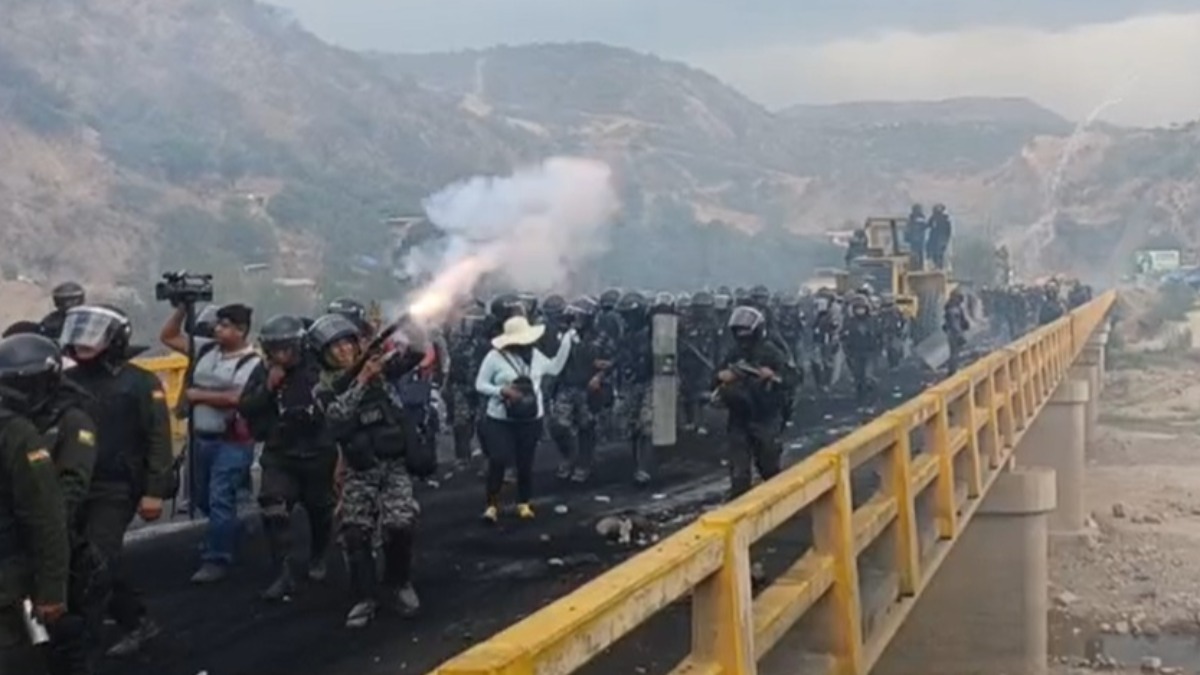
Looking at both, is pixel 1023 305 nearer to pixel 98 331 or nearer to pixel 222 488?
pixel 222 488

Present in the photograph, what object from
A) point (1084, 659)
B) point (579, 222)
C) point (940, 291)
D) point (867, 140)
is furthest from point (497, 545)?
point (867, 140)

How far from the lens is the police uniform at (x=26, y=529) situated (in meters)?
5.39

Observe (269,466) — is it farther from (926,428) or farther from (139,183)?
(139,183)

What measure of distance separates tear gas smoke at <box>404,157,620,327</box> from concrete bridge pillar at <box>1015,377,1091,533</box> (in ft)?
25.3

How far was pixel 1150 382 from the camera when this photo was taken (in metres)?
49.9

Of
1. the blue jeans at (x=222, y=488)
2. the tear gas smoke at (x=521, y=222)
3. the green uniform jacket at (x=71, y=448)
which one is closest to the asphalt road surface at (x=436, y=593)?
the blue jeans at (x=222, y=488)

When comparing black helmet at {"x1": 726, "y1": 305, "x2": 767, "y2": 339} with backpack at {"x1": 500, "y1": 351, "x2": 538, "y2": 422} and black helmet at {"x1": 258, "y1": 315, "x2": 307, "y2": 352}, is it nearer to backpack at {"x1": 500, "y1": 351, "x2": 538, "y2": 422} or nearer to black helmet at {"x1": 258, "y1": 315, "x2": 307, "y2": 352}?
backpack at {"x1": 500, "y1": 351, "x2": 538, "y2": 422}

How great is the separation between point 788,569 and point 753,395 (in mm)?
3822

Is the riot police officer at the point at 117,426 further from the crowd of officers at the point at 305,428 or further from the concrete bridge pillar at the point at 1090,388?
the concrete bridge pillar at the point at 1090,388

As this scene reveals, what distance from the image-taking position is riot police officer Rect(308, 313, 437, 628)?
7949mm

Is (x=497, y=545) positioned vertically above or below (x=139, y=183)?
below

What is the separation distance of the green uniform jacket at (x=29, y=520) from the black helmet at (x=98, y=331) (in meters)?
1.57

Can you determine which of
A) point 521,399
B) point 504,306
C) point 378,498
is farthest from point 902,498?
point 504,306

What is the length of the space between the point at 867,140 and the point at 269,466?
16709cm
